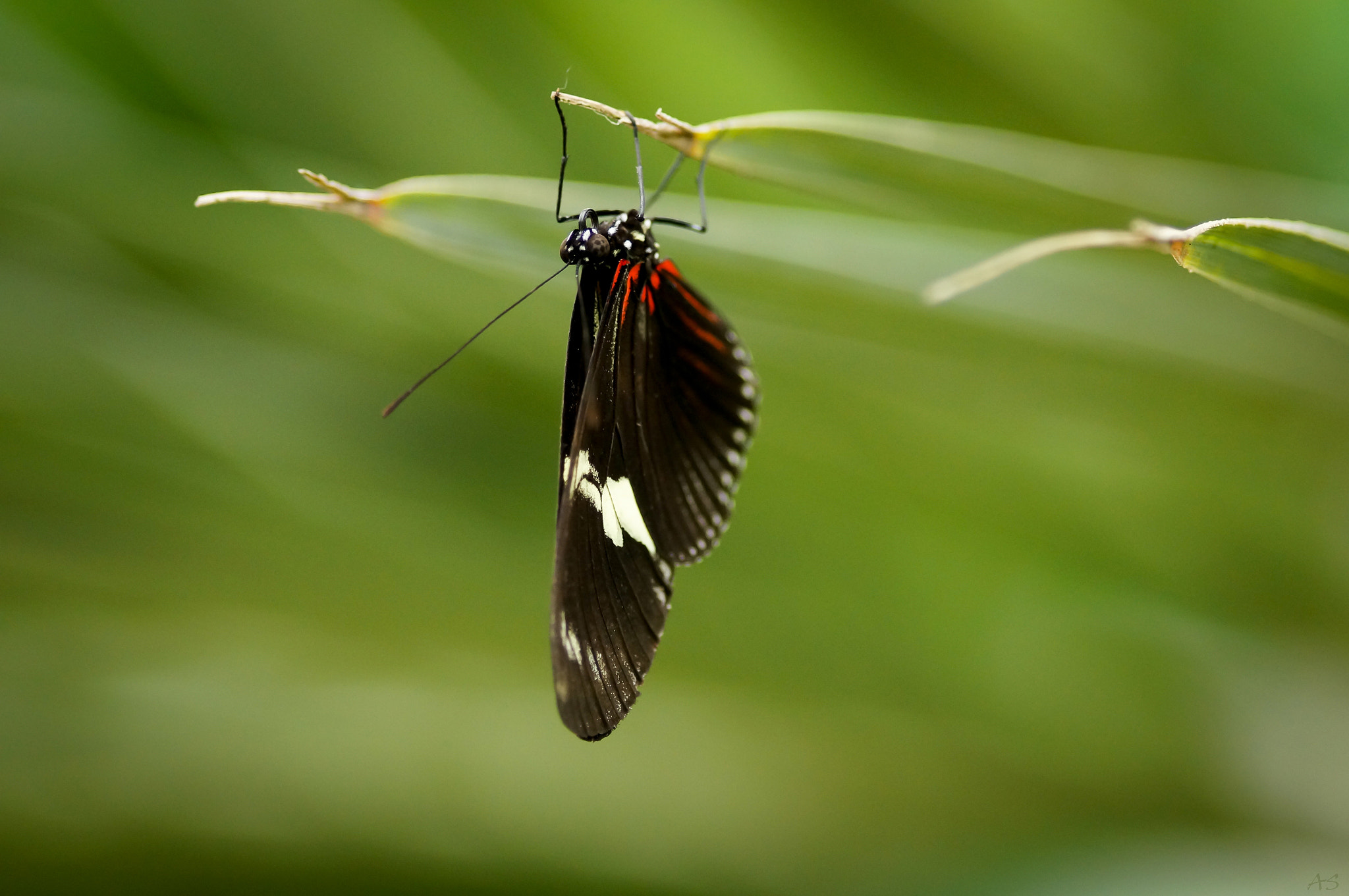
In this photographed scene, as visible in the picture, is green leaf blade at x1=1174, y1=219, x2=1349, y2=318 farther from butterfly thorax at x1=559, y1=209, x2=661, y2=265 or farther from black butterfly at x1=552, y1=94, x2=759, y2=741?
butterfly thorax at x1=559, y1=209, x2=661, y2=265

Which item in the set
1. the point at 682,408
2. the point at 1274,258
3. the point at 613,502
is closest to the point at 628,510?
the point at 613,502

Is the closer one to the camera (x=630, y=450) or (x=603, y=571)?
(x=603, y=571)

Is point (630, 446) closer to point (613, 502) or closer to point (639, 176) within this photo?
point (613, 502)

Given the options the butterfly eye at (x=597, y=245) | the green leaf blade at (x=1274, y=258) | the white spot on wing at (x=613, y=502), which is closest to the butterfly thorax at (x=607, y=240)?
the butterfly eye at (x=597, y=245)

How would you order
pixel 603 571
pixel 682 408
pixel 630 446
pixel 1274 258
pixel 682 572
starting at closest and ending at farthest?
pixel 1274 258 → pixel 603 571 → pixel 630 446 → pixel 682 408 → pixel 682 572

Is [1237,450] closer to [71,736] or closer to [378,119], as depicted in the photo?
[378,119]

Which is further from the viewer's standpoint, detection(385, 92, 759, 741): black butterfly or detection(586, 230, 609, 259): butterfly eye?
detection(586, 230, 609, 259): butterfly eye

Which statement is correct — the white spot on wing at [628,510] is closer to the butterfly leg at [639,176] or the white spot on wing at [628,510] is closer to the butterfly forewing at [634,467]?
the butterfly forewing at [634,467]

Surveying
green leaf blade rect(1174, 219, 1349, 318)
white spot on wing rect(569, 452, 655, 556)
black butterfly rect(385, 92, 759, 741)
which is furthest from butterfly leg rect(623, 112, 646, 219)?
green leaf blade rect(1174, 219, 1349, 318)
